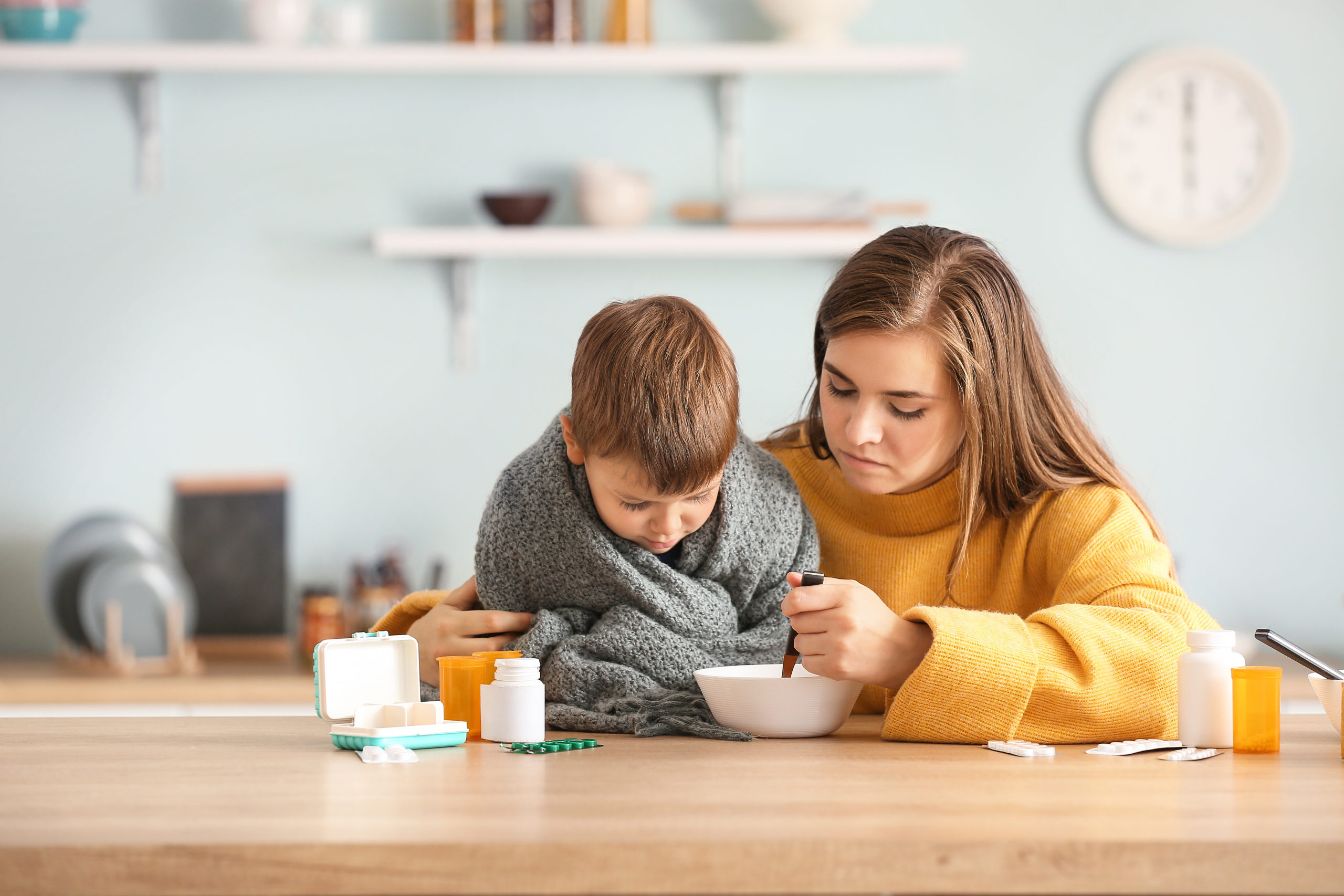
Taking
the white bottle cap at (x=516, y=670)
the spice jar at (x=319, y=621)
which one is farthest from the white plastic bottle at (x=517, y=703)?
the spice jar at (x=319, y=621)

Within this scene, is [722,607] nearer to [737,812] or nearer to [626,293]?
[737,812]

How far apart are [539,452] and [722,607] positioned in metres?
0.24

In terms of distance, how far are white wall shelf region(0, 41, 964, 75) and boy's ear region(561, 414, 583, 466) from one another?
1632mm

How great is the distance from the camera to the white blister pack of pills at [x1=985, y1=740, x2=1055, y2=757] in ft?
3.43

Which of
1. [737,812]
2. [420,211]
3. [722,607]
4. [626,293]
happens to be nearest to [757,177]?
[626,293]

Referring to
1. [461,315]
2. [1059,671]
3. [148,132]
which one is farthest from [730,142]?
[1059,671]

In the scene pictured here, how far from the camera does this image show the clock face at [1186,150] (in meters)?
2.86

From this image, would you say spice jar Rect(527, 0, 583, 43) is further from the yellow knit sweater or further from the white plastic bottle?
the white plastic bottle

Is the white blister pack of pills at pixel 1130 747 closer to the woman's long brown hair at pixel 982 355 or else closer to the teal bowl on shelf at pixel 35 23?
the woman's long brown hair at pixel 982 355

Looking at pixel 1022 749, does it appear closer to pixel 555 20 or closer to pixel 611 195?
pixel 611 195

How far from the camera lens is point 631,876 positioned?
28.9 inches

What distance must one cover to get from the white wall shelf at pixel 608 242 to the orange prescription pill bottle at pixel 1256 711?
1.71m

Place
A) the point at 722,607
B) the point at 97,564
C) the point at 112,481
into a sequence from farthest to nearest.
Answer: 1. the point at 112,481
2. the point at 97,564
3. the point at 722,607

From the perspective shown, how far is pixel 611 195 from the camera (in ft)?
8.90
